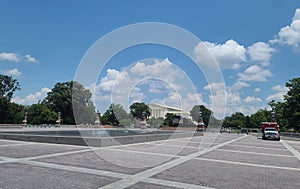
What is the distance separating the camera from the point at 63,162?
393 inches

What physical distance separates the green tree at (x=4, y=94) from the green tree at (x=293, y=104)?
5995 cm

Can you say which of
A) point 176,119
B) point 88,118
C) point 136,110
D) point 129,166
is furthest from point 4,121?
point 129,166

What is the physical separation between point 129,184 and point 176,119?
46176 mm

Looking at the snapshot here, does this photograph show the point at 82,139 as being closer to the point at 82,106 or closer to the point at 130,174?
the point at 130,174

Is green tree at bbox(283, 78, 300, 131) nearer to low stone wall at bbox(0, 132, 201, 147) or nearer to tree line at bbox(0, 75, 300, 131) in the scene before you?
tree line at bbox(0, 75, 300, 131)

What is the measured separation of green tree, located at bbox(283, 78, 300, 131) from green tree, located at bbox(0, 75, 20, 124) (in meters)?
60.0

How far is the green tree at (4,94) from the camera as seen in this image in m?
59.5

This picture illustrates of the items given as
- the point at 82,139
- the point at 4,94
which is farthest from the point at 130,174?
the point at 4,94

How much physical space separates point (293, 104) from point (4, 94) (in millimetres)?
62119

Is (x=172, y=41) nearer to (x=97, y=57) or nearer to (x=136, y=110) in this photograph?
(x=97, y=57)

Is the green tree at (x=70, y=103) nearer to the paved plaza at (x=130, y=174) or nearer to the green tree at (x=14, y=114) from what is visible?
the green tree at (x=14, y=114)

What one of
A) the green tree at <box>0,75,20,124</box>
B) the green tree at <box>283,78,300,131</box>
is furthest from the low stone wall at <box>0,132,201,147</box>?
the green tree at <box>0,75,20,124</box>

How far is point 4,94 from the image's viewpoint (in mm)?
60812

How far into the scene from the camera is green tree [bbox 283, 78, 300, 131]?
37103 millimetres
